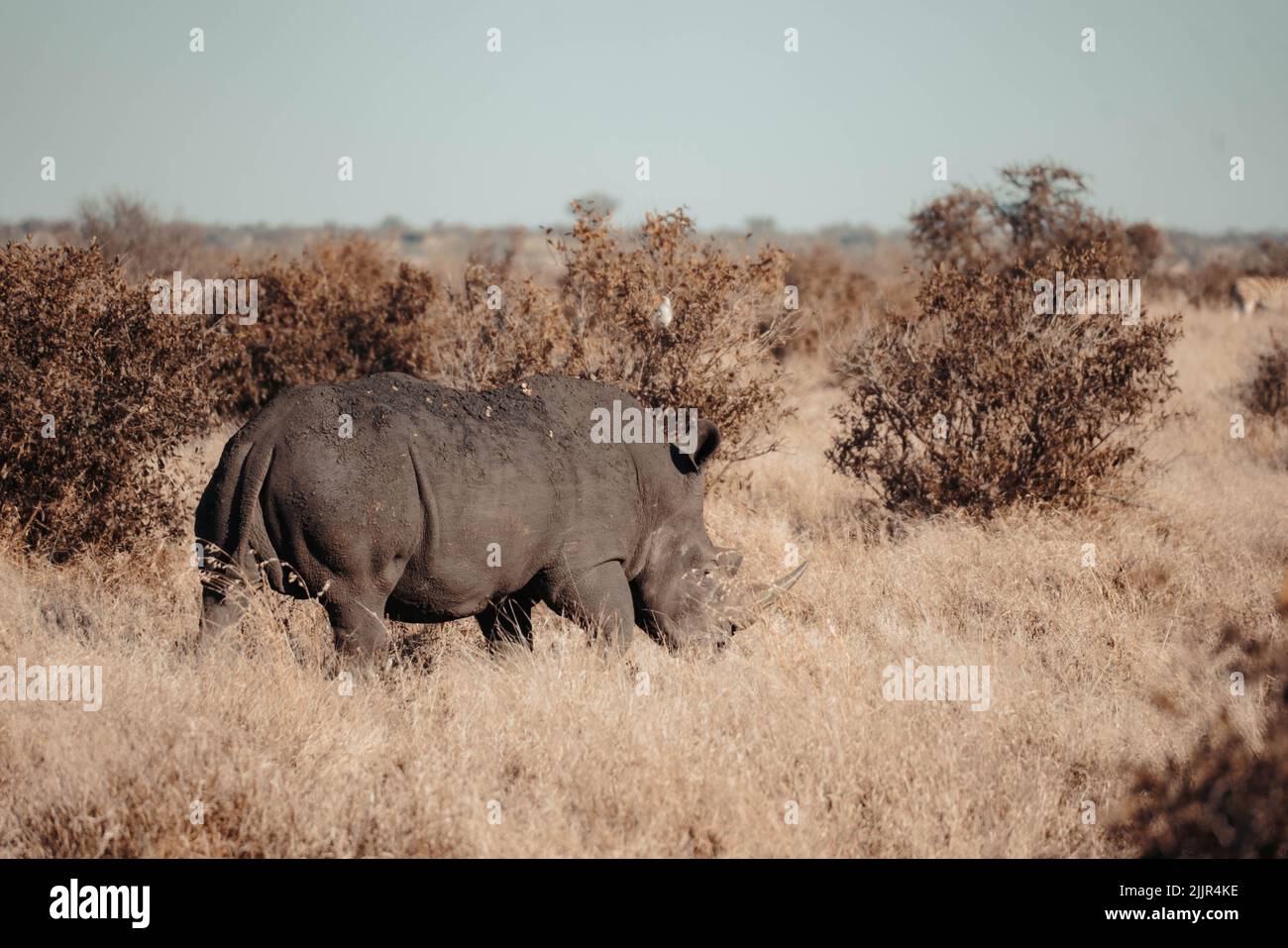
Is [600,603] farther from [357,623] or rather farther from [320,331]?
[320,331]

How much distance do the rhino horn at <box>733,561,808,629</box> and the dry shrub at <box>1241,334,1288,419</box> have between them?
9588 mm

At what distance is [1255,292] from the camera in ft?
83.1

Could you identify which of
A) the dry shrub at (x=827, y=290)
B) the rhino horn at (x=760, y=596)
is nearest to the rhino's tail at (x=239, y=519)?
the rhino horn at (x=760, y=596)

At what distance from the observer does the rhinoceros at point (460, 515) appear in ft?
18.8

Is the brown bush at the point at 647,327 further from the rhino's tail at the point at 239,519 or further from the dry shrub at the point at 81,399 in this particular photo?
the rhino's tail at the point at 239,519

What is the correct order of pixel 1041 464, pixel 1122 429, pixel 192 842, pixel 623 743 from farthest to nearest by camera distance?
pixel 1122 429, pixel 1041 464, pixel 623 743, pixel 192 842

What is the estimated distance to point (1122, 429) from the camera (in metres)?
11.4

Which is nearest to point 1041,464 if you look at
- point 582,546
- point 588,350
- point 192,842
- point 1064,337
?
point 1064,337

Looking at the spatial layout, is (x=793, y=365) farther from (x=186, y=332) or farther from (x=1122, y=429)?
(x=186, y=332)

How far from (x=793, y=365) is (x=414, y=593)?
453 inches

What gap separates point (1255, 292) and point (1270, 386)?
1214 cm

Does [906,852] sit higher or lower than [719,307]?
lower

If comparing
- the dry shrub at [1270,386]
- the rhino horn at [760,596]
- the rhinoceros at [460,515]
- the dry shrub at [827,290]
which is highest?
the dry shrub at [827,290]

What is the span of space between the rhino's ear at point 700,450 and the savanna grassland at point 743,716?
3.52 ft
